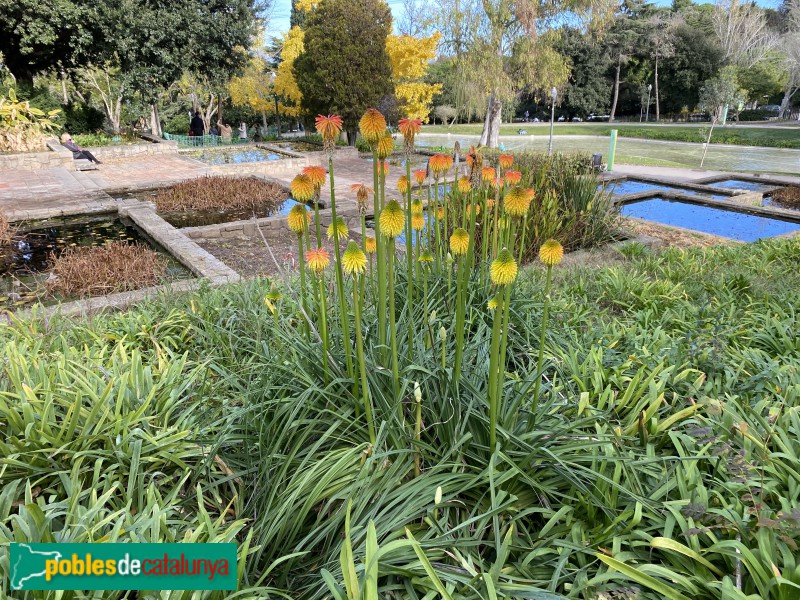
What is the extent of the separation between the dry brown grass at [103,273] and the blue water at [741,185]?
1097 centimetres

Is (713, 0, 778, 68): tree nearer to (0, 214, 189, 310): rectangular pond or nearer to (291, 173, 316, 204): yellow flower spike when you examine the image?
(0, 214, 189, 310): rectangular pond

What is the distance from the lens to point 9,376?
206 cm

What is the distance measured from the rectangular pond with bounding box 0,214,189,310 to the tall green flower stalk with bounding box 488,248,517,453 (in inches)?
159

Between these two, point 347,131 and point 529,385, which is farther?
point 347,131

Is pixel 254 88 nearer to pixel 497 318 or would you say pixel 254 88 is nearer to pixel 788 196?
pixel 788 196

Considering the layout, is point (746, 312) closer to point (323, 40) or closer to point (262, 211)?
point (262, 211)

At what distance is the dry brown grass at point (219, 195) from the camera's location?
8.31m

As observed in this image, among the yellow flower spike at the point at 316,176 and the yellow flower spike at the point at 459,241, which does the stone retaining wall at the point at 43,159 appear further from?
the yellow flower spike at the point at 459,241

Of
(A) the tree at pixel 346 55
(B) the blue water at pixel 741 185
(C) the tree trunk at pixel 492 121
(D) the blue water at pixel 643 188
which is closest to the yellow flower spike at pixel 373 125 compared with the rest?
(D) the blue water at pixel 643 188

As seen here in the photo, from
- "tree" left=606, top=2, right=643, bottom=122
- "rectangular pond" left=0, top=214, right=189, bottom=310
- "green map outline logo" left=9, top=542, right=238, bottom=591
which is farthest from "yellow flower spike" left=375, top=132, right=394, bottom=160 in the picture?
"tree" left=606, top=2, right=643, bottom=122

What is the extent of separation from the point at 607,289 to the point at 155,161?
13.0m

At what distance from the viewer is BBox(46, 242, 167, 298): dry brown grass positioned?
453 centimetres

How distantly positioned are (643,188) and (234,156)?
10.7 m

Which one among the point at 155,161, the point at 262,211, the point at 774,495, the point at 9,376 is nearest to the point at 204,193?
the point at 262,211
